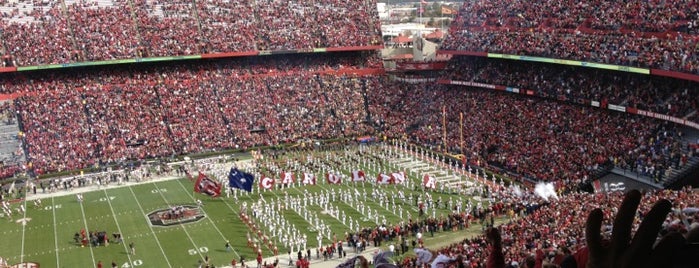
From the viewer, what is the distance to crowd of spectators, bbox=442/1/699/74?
3209cm

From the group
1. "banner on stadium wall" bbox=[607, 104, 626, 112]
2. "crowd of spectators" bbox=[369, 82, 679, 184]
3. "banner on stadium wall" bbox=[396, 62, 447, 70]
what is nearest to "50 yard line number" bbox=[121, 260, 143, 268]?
"crowd of spectators" bbox=[369, 82, 679, 184]

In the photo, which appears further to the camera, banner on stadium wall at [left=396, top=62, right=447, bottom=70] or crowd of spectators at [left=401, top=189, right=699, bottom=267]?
banner on stadium wall at [left=396, top=62, right=447, bottom=70]

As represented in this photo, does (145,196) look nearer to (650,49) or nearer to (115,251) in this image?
(115,251)

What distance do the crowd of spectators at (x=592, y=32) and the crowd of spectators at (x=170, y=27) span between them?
37.9ft

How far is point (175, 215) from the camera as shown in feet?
95.7

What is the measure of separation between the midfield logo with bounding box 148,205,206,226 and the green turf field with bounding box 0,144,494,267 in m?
0.35

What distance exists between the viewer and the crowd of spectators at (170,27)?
4562 centimetres

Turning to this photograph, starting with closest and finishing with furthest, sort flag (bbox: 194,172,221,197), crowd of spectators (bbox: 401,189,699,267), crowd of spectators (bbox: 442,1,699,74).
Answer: crowd of spectators (bbox: 401,189,699,267), flag (bbox: 194,172,221,197), crowd of spectators (bbox: 442,1,699,74)

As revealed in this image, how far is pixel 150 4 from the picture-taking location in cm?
5200

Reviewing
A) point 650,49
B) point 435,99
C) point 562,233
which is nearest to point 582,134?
point 650,49

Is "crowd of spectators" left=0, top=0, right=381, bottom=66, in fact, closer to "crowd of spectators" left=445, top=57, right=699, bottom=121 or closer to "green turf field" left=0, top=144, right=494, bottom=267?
"crowd of spectators" left=445, top=57, right=699, bottom=121

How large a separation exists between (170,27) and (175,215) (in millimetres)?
25212

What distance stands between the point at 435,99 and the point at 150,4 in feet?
79.1

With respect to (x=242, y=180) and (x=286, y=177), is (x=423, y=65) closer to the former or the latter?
(x=286, y=177)
